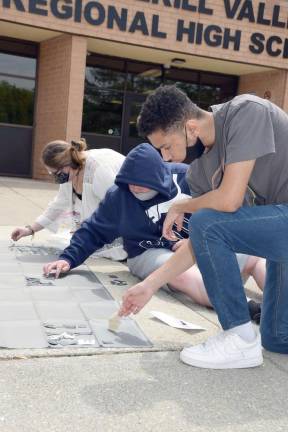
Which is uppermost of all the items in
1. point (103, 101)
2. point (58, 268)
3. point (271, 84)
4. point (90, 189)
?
point (271, 84)

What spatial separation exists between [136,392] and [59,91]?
9499mm

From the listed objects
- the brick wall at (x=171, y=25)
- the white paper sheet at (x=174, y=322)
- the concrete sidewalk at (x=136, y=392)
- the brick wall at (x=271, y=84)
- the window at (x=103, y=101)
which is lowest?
the concrete sidewalk at (x=136, y=392)

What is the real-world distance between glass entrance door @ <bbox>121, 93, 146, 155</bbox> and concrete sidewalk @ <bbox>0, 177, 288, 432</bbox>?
1021 centimetres

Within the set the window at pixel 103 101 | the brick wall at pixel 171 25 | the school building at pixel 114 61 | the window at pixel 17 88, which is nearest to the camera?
the brick wall at pixel 171 25

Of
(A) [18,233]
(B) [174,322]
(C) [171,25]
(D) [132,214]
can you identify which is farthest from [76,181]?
(C) [171,25]

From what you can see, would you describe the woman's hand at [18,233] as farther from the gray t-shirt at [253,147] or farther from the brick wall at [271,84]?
the brick wall at [271,84]

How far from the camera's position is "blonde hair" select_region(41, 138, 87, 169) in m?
4.21

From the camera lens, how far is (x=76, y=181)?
14.7 ft

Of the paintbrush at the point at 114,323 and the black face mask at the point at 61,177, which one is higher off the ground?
the black face mask at the point at 61,177

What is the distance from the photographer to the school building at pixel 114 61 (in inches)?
407

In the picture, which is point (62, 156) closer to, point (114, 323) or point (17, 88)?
point (114, 323)

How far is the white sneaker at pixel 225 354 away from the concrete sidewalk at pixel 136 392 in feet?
0.12

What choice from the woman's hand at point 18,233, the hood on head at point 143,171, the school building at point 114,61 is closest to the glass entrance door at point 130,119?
the school building at point 114,61

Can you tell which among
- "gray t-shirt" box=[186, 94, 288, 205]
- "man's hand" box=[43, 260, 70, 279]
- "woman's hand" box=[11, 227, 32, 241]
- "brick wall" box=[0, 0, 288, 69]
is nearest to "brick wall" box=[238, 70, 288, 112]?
"brick wall" box=[0, 0, 288, 69]
